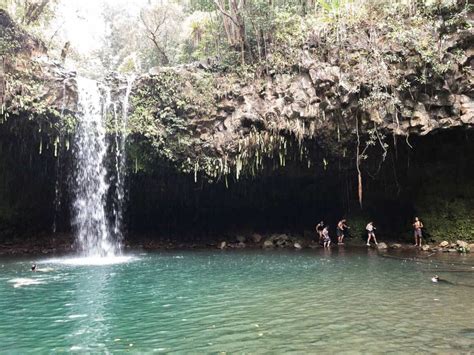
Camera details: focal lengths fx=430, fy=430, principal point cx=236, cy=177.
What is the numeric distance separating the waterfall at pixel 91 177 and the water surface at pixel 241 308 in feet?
19.6

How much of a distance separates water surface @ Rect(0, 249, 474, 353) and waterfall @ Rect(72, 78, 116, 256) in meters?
5.99

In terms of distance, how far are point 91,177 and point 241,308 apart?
1315 cm

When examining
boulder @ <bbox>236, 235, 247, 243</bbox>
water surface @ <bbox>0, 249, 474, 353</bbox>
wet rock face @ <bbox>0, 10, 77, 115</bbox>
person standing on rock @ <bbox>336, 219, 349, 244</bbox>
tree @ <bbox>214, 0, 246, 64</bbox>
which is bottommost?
water surface @ <bbox>0, 249, 474, 353</bbox>

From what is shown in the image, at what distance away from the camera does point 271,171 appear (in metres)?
19.8

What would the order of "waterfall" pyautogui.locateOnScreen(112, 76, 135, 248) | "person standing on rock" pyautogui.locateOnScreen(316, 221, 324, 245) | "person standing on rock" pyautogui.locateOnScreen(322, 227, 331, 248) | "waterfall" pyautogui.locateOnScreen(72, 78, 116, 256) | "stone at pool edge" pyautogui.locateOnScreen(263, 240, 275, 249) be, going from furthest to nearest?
"stone at pool edge" pyautogui.locateOnScreen(263, 240, 275, 249)
"person standing on rock" pyautogui.locateOnScreen(316, 221, 324, 245)
"person standing on rock" pyautogui.locateOnScreen(322, 227, 331, 248)
"waterfall" pyautogui.locateOnScreen(112, 76, 135, 248)
"waterfall" pyautogui.locateOnScreen(72, 78, 116, 256)

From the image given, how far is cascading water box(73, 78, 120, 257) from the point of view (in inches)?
692

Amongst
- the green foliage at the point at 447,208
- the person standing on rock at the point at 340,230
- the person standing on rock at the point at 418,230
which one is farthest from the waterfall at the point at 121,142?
the green foliage at the point at 447,208

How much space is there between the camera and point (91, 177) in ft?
63.2

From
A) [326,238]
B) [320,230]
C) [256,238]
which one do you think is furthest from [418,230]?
[256,238]

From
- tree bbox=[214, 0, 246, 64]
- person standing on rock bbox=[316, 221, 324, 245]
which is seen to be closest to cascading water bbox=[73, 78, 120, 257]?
tree bbox=[214, 0, 246, 64]

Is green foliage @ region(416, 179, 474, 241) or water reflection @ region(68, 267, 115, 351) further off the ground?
green foliage @ region(416, 179, 474, 241)

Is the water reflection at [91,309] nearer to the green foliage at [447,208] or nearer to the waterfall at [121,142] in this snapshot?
the waterfall at [121,142]

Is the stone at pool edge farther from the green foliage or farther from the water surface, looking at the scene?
the water surface

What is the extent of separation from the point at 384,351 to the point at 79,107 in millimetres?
15030
